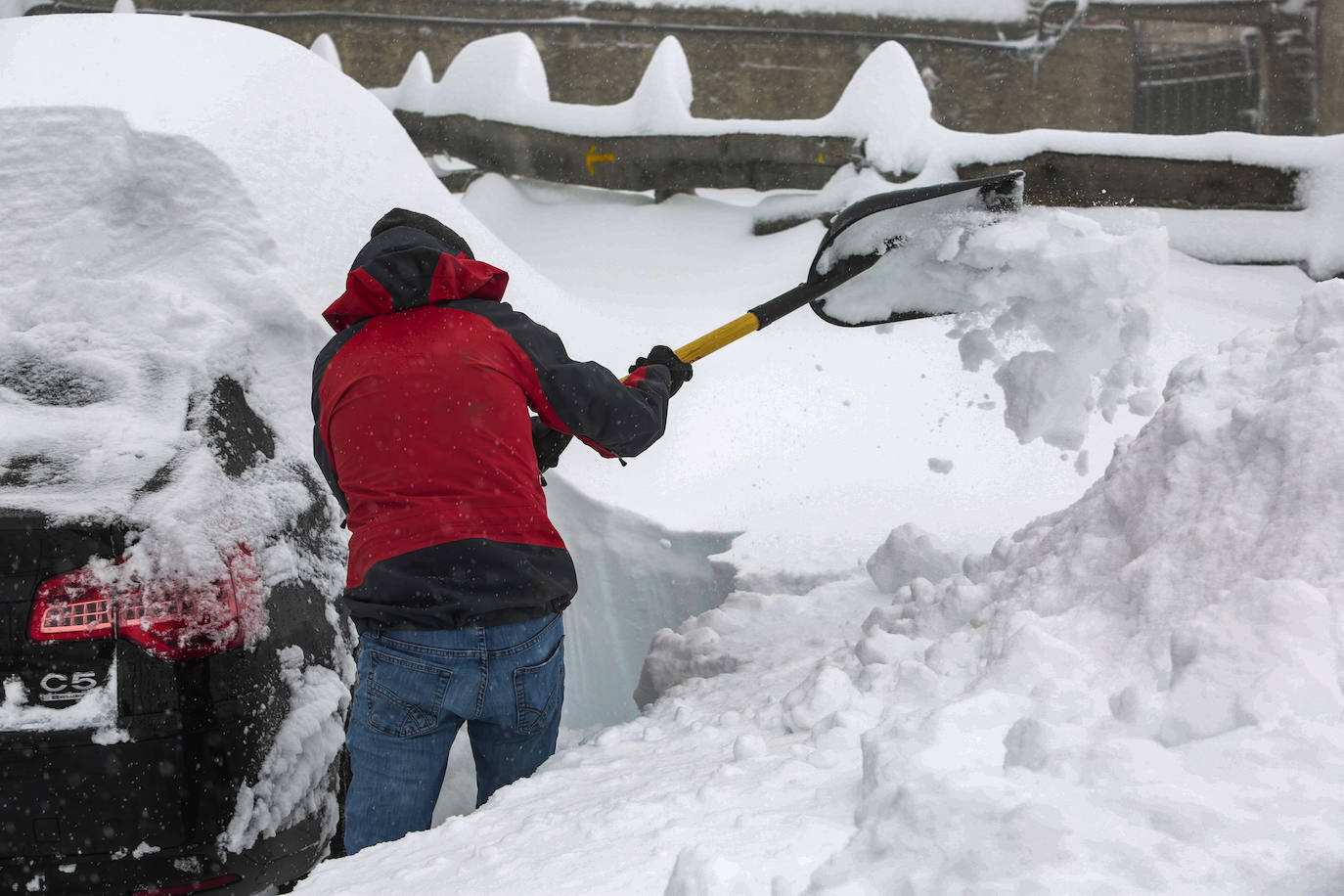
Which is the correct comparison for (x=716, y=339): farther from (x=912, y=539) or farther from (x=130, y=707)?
(x=130, y=707)

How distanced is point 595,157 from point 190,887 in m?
4.64

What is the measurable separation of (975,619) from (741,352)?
170 centimetres

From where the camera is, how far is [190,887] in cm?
189

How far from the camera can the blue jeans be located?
1992 millimetres

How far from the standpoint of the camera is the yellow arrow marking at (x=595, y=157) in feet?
19.2

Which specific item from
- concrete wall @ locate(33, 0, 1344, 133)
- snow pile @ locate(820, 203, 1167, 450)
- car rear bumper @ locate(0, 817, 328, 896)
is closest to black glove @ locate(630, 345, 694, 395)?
snow pile @ locate(820, 203, 1167, 450)

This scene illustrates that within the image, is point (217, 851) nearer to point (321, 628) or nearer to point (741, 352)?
point (321, 628)

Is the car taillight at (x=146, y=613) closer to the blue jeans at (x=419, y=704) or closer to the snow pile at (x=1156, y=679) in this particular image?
the blue jeans at (x=419, y=704)

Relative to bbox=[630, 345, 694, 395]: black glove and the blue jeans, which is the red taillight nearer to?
the blue jeans

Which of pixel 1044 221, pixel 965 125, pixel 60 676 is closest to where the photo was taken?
pixel 60 676

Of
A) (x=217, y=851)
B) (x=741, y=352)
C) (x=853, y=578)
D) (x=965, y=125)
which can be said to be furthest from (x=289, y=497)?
(x=965, y=125)

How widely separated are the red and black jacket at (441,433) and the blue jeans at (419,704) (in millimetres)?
43

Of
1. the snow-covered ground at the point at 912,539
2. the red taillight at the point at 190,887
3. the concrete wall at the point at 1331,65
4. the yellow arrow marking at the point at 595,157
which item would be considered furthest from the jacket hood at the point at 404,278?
the concrete wall at the point at 1331,65

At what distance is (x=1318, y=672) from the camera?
1.38 metres
